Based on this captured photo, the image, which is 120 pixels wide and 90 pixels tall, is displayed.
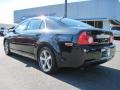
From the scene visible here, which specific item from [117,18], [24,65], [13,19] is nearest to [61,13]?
[117,18]

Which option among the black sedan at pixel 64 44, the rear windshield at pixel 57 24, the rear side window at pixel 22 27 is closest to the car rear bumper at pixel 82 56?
the black sedan at pixel 64 44

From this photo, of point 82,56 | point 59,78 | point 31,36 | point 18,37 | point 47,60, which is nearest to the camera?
point 82,56

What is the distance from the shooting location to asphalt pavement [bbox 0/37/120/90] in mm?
5441

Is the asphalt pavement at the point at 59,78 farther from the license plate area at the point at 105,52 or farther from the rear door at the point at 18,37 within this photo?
the rear door at the point at 18,37

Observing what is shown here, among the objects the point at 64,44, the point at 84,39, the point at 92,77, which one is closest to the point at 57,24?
the point at 64,44

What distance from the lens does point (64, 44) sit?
19.6 feet

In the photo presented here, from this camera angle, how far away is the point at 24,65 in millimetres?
7625

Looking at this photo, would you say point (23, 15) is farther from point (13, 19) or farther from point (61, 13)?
point (61, 13)

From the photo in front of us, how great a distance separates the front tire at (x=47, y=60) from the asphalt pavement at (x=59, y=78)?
0.16m

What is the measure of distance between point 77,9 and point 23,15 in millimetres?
13664

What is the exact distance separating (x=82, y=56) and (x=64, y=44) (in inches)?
21.8

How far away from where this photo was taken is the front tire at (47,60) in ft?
20.8

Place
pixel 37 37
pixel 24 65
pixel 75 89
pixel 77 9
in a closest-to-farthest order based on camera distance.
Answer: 1. pixel 75 89
2. pixel 37 37
3. pixel 24 65
4. pixel 77 9

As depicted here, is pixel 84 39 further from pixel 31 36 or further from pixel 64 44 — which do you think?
pixel 31 36
